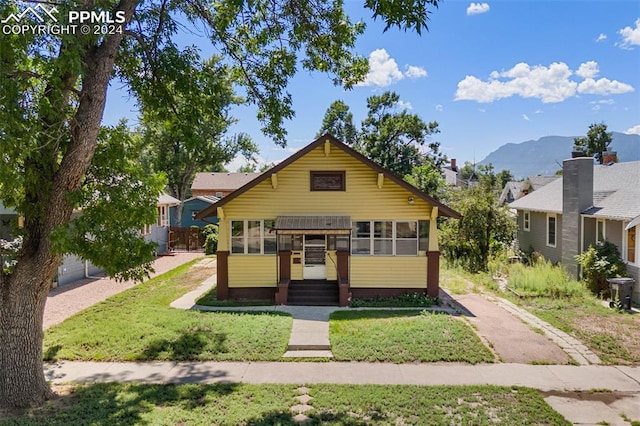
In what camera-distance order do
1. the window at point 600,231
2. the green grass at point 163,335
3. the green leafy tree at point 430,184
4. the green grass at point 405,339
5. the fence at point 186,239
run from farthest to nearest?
the green leafy tree at point 430,184
the fence at point 186,239
the window at point 600,231
the green grass at point 163,335
the green grass at point 405,339

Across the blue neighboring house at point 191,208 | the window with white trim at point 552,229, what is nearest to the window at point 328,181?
the window with white trim at point 552,229

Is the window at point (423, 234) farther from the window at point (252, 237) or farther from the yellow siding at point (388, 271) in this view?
the window at point (252, 237)

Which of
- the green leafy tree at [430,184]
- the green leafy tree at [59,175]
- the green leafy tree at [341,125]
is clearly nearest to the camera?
the green leafy tree at [59,175]

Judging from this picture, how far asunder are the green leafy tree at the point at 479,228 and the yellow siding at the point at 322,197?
6.54 meters

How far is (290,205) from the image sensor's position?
14.2 meters

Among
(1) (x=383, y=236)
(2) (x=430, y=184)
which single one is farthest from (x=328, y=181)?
(2) (x=430, y=184)

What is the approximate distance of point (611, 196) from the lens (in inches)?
616

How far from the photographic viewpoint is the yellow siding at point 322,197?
1408 centimetres

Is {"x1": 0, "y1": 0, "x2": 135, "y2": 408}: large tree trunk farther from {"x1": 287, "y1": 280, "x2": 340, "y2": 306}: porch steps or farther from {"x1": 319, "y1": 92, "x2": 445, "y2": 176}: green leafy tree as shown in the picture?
{"x1": 319, "y1": 92, "x2": 445, "y2": 176}: green leafy tree

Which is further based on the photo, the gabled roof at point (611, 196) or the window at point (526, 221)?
the window at point (526, 221)

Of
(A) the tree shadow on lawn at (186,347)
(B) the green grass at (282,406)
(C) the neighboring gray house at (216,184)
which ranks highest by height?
(C) the neighboring gray house at (216,184)

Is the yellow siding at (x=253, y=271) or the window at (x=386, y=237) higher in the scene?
the window at (x=386, y=237)

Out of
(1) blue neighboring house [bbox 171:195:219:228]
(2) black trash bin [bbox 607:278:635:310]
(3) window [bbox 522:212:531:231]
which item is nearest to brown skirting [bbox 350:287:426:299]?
(2) black trash bin [bbox 607:278:635:310]

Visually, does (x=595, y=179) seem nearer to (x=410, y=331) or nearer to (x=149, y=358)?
(x=410, y=331)
